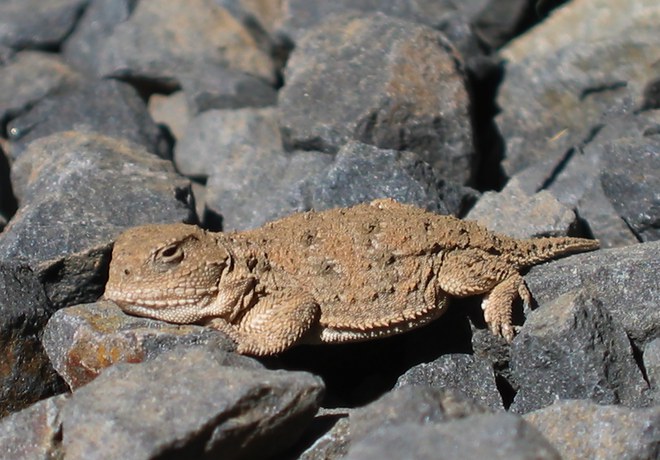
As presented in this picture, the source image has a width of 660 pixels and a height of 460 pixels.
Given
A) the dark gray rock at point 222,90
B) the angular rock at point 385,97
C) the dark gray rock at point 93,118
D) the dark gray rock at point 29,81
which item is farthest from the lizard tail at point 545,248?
the dark gray rock at point 29,81

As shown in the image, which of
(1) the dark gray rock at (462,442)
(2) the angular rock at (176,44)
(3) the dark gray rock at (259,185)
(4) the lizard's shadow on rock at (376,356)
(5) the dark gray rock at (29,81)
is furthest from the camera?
(2) the angular rock at (176,44)

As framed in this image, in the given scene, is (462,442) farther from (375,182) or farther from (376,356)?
(375,182)

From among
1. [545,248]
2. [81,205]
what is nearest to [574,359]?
[545,248]

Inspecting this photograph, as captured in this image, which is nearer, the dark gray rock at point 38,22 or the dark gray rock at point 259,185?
the dark gray rock at point 259,185

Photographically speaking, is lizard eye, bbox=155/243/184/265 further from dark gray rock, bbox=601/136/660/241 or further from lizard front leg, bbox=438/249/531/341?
dark gray rock, bbox=601/136/660/241

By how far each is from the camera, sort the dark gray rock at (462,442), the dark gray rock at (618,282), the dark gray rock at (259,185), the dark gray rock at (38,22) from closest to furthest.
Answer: the dark gray rock at (462,442), the dark gray rock at (618,282), the dark gray rock at (259,185), the dark gray rock at (38,22)

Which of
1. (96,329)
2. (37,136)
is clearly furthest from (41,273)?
(37,136)

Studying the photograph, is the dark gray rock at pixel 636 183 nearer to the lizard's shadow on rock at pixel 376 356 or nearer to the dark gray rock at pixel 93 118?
the lizard's shadow on rock at pixel 376 356

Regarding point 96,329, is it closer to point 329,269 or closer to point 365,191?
point 329,269
